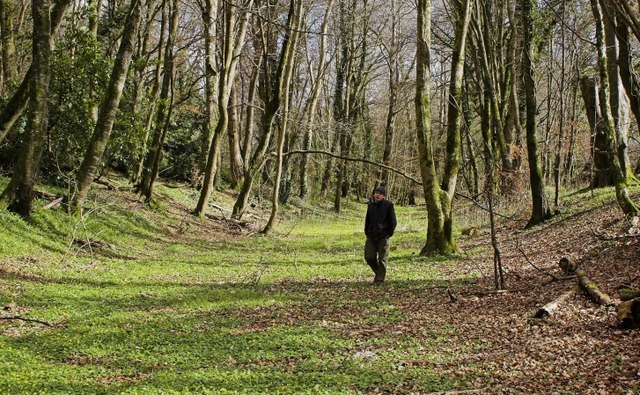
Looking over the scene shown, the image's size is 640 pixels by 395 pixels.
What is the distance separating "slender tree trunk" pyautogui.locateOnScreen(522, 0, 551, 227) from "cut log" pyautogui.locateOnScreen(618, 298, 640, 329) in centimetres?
1194

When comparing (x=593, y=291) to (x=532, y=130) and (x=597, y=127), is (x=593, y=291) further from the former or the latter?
(x=597, y=127)

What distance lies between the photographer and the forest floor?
6.06 m

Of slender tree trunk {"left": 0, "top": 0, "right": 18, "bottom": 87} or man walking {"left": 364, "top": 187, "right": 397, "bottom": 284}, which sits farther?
slender tree trunk {"left": 0, "top": 0, "right": 18, "bottom": 87}

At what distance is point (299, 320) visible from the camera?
29.6 ft

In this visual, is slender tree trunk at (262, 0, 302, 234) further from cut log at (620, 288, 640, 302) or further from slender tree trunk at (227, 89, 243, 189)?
cut log at (620, 288, 640, 302)

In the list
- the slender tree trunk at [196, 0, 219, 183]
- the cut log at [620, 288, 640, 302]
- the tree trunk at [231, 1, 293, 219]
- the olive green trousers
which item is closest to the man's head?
the olive green trousers

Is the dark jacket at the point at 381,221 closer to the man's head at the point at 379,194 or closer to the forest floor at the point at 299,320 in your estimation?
the man's head at the point at 379,194

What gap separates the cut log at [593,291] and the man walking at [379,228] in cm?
375

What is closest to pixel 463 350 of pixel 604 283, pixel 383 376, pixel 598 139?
pixel 383 376

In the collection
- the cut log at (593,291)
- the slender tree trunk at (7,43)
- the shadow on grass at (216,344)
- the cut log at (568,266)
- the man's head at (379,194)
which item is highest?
the slender tree trunk at (7,43)

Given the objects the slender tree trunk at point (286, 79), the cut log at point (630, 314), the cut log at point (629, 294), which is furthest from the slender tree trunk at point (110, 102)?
the cut log at point (630, 314)

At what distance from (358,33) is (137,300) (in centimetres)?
3302

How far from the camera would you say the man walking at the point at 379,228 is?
12.1 meters

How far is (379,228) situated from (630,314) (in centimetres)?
570
